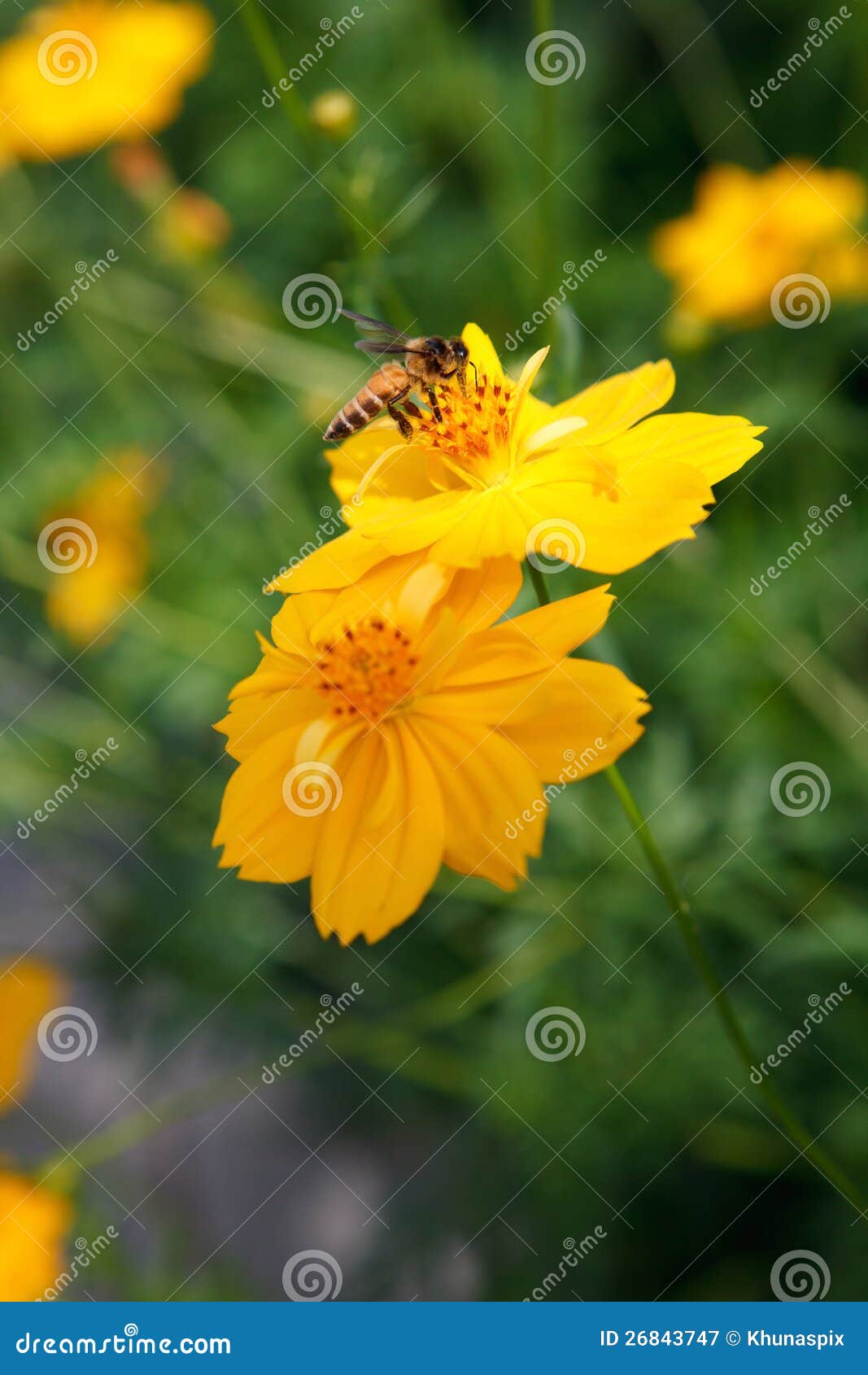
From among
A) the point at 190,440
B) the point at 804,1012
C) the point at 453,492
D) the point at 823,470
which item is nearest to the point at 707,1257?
the point at 804,1012

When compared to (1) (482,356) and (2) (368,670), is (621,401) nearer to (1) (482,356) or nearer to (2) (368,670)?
(1) (482,356)

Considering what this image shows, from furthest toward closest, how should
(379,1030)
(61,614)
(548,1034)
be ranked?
(61,614) < (379,1030) < (548,1034)

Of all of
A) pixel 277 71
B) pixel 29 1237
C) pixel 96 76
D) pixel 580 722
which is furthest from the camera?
pixel 96 76

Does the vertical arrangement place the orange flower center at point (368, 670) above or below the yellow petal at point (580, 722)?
below

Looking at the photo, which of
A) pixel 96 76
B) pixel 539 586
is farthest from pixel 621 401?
pixel 96 76

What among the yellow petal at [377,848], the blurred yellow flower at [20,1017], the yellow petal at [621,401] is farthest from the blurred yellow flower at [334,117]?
the blurred yellow flower at [20,1017]

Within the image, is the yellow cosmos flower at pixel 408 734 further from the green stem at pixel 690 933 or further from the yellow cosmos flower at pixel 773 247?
the yellow cosmos flower at pixel 773 247

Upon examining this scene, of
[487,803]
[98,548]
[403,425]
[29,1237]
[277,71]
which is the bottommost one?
[29,1237]

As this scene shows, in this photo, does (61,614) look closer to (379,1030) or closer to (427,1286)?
(379,1030)
